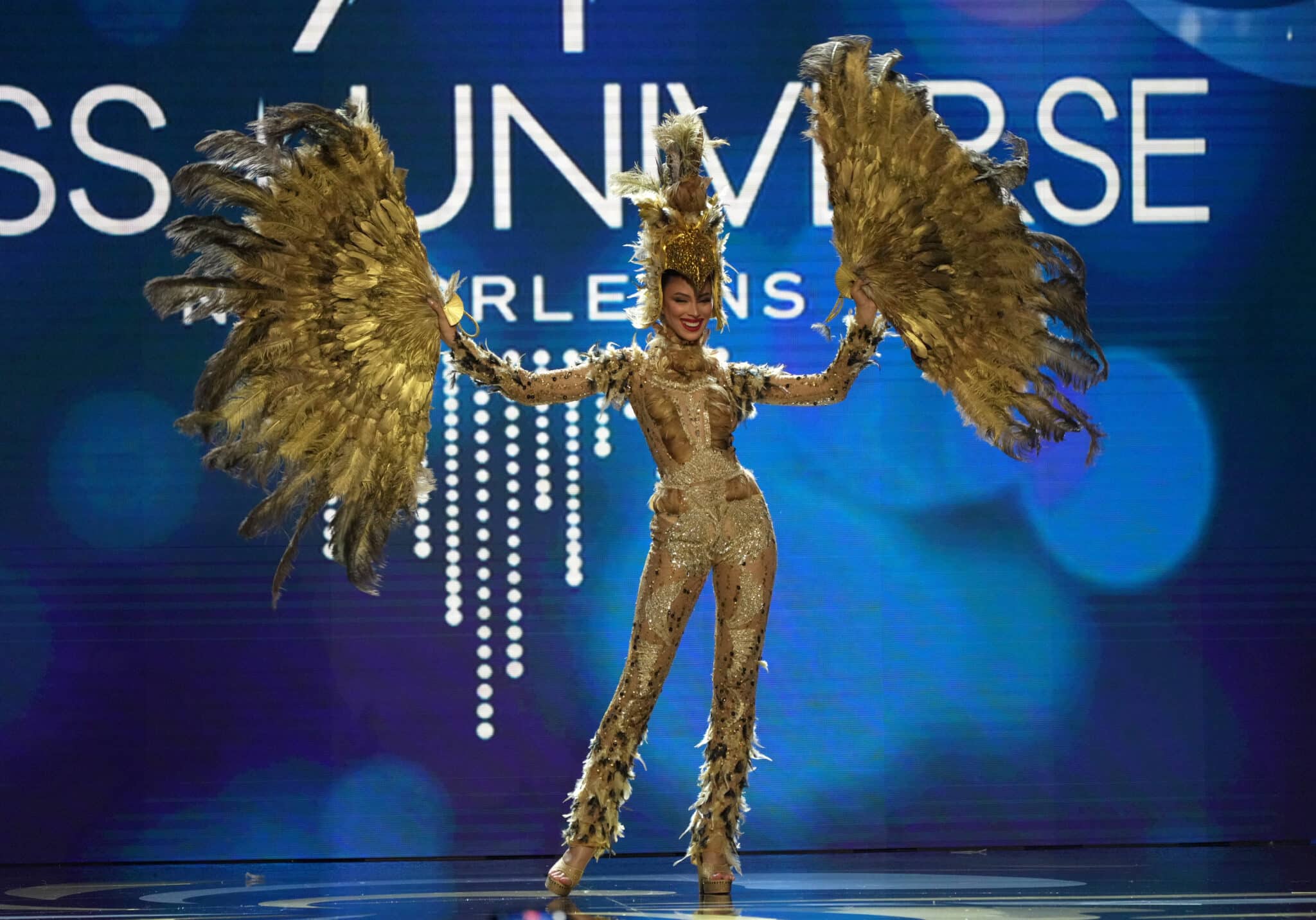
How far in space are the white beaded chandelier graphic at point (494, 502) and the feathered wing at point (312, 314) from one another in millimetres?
1232

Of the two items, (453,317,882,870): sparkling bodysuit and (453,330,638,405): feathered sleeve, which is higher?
(453,330,638,405): feathered sleeve

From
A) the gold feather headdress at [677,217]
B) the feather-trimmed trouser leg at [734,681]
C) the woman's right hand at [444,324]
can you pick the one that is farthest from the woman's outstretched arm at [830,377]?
the woman's right hand at [444,324]

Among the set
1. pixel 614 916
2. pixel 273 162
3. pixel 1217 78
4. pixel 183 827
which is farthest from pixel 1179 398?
pixel 183 827

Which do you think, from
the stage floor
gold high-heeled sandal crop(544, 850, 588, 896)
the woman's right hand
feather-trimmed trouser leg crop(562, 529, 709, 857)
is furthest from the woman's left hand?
gold high-heeled sandal crop(544, 850, 588, 896)

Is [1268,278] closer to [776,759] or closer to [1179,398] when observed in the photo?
[1179,398]

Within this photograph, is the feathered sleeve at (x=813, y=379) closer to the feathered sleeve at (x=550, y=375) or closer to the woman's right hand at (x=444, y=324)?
the feathered sleeve at (x=550, y=375)

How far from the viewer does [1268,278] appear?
5.47 meters

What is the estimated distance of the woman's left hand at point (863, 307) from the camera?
417 centimetres

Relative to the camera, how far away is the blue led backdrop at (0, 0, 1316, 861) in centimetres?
532

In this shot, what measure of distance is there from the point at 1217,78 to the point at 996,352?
6.37 ft

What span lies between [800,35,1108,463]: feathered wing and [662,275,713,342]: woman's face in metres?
0.37

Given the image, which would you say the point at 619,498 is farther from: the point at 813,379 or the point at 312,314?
the point at 312,314

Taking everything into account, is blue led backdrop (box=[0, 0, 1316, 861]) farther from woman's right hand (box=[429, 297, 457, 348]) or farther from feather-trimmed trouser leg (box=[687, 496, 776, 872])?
woman's right hand (box=[429, 297, 457, 348])

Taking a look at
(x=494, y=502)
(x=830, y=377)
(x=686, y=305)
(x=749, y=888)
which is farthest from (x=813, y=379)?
(x=494, y=502)
